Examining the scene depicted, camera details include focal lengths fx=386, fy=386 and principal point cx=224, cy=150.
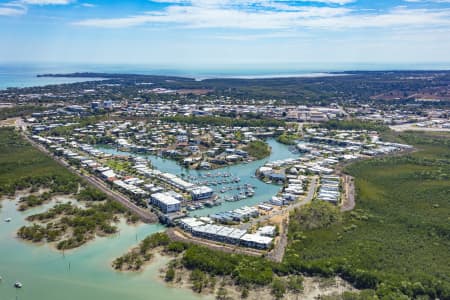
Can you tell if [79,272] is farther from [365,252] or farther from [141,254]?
[365,252]

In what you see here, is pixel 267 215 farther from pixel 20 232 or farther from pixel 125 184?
pixel 20 232

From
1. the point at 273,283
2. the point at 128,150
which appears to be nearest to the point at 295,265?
the point at 273,283

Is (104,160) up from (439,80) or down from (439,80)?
down

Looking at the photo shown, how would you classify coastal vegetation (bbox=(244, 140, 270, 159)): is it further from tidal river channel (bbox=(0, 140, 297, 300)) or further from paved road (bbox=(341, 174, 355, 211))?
tidal river channel (bbox=(0, 140, 297, 300))

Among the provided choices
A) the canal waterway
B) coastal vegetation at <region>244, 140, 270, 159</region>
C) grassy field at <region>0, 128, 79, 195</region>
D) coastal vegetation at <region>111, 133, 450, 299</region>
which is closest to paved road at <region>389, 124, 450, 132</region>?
the canal waterway

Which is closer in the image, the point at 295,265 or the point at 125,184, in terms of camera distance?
the point at 295,265
